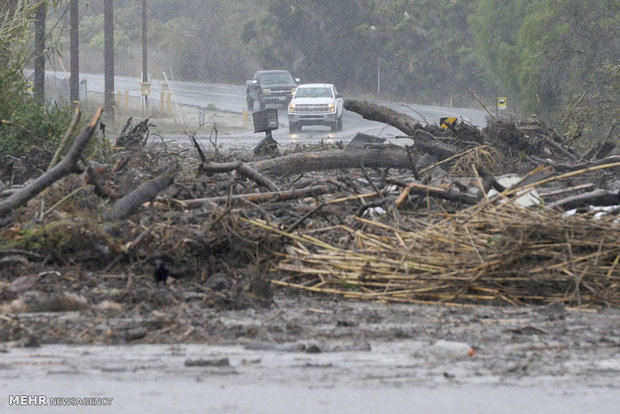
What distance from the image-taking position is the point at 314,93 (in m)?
37.6

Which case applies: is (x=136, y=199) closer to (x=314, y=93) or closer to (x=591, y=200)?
(x=591, y=200)

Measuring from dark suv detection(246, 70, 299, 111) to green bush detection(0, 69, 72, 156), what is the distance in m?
33.3

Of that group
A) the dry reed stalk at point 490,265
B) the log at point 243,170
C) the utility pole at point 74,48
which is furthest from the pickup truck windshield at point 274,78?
the dry reed stalk at point 490,265

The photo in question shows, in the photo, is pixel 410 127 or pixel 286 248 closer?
pixel 286 248

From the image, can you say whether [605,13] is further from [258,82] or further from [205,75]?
[205,75]

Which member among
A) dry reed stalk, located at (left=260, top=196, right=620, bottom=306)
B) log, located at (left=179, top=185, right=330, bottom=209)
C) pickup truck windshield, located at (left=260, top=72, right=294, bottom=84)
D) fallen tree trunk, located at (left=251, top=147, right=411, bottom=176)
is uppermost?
pickup truck windshield, located at (left=260, top=72, right=294, bottom=84)

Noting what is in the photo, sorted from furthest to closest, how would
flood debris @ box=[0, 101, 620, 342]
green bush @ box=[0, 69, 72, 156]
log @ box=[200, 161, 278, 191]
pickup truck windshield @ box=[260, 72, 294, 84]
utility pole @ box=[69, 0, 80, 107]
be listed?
1. pickup truck windshield @ box=[260, 72, 294, 84]
2. utility pole @ box=[69, 0, 80, 107]
3. green bush @ box=[0, 69, 72, 156]
4. log @ box=[200, 161, 278, 191]
5. flood debris @ box=[0, 101, 620, 342]

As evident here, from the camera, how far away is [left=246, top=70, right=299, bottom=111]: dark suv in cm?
4719

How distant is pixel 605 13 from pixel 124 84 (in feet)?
135

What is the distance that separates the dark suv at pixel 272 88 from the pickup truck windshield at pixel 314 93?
29.9 ft

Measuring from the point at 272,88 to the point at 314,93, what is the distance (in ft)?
33.4

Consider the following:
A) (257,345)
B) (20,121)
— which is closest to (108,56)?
(20,121)

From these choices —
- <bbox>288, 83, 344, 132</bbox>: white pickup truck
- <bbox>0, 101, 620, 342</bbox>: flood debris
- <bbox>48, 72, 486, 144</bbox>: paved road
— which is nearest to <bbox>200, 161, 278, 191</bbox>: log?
<bbox>0, 101, 620, 342</bbox>: flood debris

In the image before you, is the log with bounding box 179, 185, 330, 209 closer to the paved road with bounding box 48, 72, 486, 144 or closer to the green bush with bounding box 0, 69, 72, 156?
the green bush with bounding box 0, 69, 72, 156
